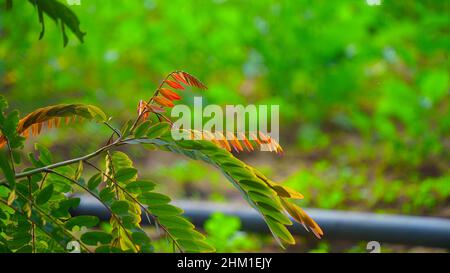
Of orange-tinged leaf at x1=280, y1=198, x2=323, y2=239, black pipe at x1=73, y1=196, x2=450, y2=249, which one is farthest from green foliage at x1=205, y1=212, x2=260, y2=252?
orange-tinged leaf at x1=280, y1=198, x2=323, y2=239

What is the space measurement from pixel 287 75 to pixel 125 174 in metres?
2.06

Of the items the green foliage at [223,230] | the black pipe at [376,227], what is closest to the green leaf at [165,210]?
the black pipe at [376,227]

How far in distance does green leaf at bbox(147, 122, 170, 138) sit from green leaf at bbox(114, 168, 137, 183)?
47mm

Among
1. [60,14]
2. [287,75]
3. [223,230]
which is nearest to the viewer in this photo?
[60,14]

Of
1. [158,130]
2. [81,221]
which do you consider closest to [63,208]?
[81,221]

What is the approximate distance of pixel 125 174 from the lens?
69cm

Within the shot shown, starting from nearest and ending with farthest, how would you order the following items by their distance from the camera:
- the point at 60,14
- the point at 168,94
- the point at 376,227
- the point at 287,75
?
the point at 60,14, the point at 168,94, the point at 376,227, the point at 287,75

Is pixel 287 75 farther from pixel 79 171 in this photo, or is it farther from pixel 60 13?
pixel 60 13

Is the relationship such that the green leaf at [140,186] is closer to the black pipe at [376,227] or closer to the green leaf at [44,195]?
the green leaf at [44,195]

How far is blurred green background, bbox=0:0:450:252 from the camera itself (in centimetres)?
235

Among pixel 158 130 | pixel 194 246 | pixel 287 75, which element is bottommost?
pixel 194 246

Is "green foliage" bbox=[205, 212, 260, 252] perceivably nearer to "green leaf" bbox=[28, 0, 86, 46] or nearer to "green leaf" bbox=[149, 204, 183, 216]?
"green leaf" bbox=[149, 204, 183, 216]

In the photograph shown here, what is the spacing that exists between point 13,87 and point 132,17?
68 centimetres
